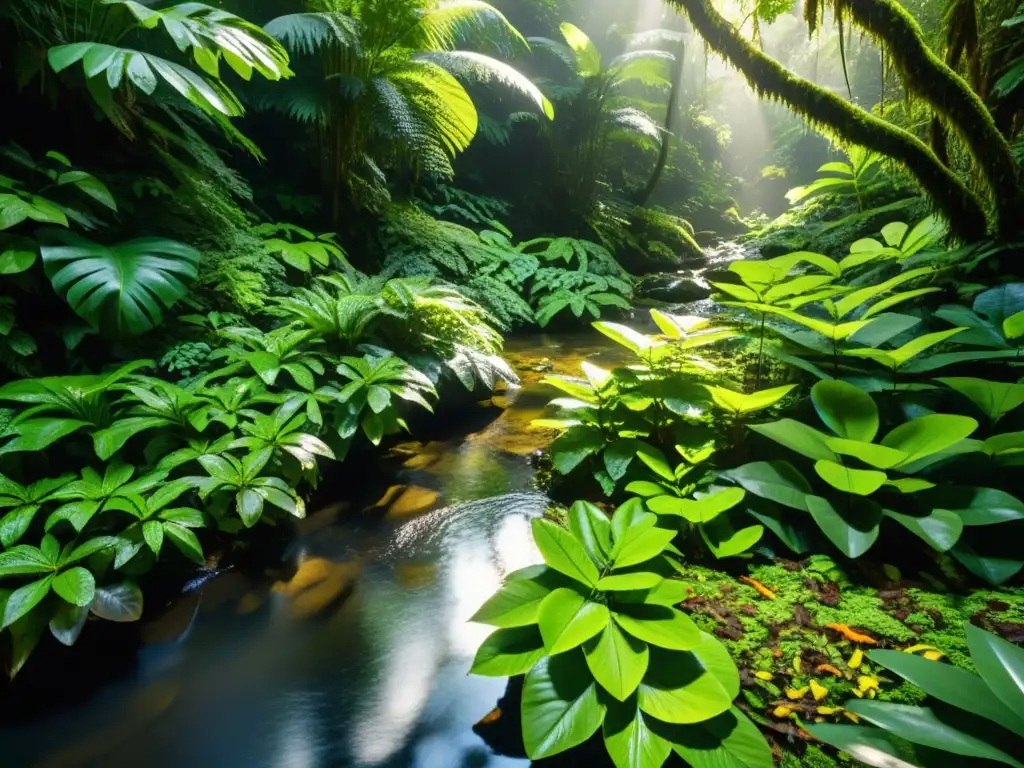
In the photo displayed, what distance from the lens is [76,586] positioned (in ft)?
4.80

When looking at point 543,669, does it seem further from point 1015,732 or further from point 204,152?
point 204,152

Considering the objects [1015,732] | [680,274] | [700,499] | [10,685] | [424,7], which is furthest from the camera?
[680,274]

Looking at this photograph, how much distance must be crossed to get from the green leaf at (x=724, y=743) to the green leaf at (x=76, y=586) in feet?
5.29

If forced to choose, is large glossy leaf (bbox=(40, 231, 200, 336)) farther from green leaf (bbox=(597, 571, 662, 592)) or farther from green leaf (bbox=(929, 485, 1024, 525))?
green leaf (bbox=(929, 485, 1024, 525))

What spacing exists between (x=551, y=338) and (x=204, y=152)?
366 cm

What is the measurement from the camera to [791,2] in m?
2.99

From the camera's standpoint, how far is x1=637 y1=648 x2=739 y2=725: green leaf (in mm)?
1022

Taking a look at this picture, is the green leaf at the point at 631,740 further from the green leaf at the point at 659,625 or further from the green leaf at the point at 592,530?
the green leaf at the point at 592,530

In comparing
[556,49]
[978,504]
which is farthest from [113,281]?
[556,49]

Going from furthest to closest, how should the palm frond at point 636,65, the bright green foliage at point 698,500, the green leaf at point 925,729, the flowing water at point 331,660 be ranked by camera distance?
the palm frond at point 636,65 → the bright green foliage at point 698,500 → the flowing water at point 331,660 → the green leaf at point 925,729

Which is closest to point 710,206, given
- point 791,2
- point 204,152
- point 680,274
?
point 680,274

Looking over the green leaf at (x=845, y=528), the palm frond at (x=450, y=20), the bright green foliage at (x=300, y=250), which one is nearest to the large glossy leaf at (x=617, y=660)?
the green leaf at (x=845, y=528)

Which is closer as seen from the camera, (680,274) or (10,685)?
(10,685)

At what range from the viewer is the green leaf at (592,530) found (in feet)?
4.68
